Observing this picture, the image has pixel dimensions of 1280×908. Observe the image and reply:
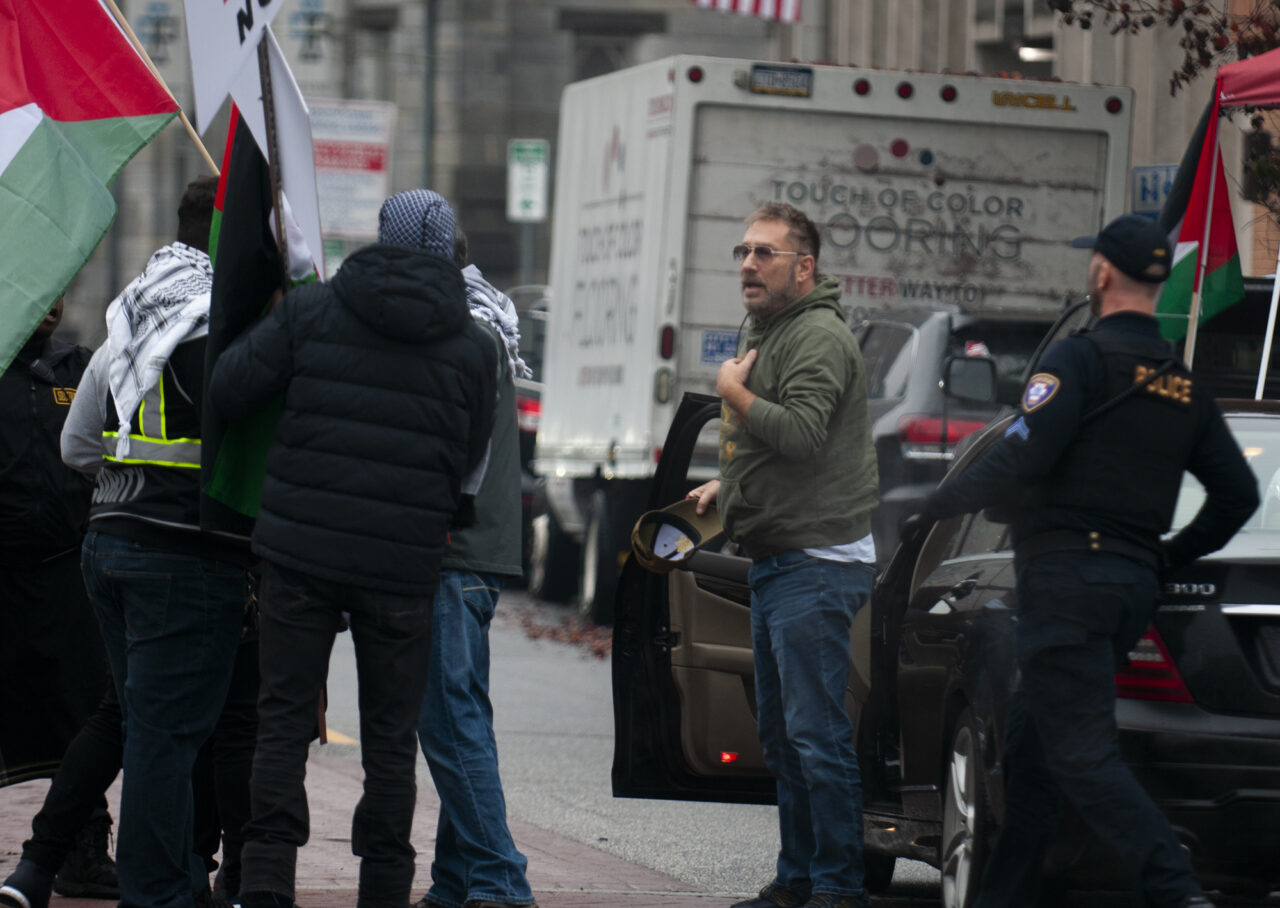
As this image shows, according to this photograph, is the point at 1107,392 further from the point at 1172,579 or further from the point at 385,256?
the point at 385,256

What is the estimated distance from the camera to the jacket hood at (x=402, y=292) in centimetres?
496

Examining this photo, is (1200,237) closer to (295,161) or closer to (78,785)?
(295,161)

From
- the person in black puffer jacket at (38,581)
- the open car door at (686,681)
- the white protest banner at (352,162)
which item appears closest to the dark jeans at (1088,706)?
the open car door at (686,681)

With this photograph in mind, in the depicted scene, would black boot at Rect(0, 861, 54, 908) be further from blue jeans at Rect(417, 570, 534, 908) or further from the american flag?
the american flag

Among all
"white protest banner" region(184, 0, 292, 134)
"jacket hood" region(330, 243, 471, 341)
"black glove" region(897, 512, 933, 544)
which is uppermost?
"white protest banner" region(184, 0, 292, 134)

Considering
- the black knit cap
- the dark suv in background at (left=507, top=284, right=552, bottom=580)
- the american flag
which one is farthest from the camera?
the american flag

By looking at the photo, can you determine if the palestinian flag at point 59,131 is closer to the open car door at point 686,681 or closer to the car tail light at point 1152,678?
the open car door at point 686,681

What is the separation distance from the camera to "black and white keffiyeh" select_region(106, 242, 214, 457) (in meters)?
5.32

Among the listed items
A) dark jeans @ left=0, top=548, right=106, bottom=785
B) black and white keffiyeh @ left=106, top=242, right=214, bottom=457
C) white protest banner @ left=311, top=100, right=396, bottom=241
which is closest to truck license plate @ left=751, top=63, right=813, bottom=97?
white protest banner @ left=311, top=100, right=396, bottom=241

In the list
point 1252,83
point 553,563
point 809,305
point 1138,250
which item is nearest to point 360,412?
point 809,305

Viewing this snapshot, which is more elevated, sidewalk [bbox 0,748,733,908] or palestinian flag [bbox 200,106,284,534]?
palestinian flag [bbox 200,106,284,534]

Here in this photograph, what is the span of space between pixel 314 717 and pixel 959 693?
1.74 meters

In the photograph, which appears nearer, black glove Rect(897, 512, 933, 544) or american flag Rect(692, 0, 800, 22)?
black glove Rect(897, 512, 933, 544)

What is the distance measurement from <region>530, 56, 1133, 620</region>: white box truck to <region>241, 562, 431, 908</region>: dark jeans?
319 inches
